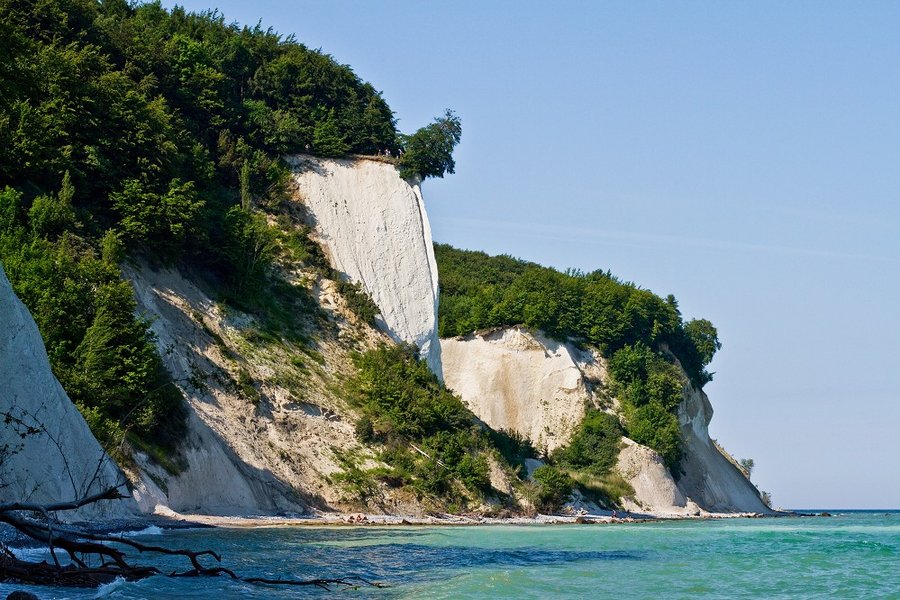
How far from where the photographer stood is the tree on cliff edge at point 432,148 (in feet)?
187

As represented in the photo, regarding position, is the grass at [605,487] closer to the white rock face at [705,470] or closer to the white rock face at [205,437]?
the white rock face at [705,470]

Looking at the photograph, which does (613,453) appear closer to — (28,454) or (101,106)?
(101,106)

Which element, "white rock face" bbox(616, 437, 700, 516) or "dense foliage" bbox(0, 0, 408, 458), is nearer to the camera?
"dense foliage" bbox(0, 0, 408, 458)

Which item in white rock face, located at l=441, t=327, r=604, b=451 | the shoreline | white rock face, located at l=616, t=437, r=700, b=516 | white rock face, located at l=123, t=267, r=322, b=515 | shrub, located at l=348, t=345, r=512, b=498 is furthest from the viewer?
white rock face, located at l=441, t=327, r=604, b=451

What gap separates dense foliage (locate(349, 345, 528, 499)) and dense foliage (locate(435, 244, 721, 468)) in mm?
15893

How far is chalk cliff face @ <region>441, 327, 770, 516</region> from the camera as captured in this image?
62.2 m

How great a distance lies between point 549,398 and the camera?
65.8 m

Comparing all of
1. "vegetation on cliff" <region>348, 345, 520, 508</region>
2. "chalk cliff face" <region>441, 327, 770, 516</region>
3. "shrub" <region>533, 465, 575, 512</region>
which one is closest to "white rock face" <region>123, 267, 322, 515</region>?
"vegetation on cliff" <region>348, 345, 520, 508</region>

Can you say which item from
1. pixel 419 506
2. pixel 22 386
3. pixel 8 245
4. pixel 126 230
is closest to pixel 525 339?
pixel 419 506

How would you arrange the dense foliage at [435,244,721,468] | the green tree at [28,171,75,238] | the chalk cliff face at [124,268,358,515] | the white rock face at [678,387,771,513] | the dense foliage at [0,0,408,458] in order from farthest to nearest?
1. the white rock face at [678,387,771,513]
2. the dense foliage at [435,244,721,468]
3. the chalk cliff face at [124,268,358,515]
4. the green tree at [28,171,75,238]
5. the dense foliage at [0,0,408,458]

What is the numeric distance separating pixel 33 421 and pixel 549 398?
151ft

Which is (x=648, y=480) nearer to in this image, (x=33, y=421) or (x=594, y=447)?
(x=594, y=447)

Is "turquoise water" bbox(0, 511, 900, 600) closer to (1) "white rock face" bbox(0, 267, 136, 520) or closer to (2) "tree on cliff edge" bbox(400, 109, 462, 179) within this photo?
(1) "white rock face" bbox(0, 267, 136, 520)

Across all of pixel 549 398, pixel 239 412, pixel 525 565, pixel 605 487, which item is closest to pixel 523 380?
pixel 549 398
